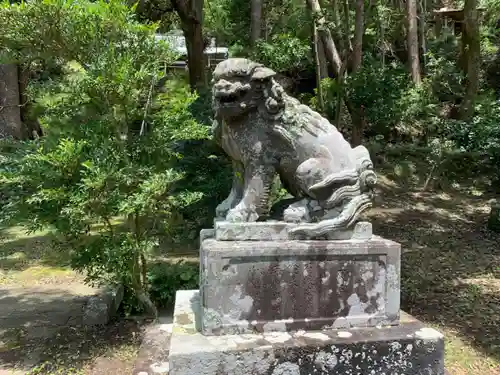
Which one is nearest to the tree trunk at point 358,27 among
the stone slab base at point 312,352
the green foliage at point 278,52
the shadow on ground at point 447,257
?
the green foliage at point 278,52

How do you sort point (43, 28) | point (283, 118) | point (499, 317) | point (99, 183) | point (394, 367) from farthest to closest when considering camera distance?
point (499, 317), point (43, 28), point (99, 183), point (283, 118), point (394, 367)

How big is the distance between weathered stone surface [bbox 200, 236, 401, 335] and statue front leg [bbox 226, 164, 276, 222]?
0.19m

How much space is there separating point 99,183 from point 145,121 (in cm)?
Answer: 113

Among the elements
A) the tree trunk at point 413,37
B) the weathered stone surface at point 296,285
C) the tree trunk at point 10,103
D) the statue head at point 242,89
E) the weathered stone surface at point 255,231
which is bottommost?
the weathered stone surface at point 296,285

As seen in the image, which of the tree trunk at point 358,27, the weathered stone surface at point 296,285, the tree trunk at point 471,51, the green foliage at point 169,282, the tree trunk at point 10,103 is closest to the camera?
the weathered stone surface at point 296,285

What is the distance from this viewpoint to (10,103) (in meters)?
12.7

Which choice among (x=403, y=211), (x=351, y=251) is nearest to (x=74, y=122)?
(x=351, y=251)

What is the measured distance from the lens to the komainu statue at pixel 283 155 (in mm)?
3137

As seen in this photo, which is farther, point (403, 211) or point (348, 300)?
point (403, 211)

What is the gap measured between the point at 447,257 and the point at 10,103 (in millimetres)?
11343

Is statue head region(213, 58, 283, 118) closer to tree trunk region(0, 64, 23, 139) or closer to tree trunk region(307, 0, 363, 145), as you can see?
tree trunk region(307, 0, 363, 145)

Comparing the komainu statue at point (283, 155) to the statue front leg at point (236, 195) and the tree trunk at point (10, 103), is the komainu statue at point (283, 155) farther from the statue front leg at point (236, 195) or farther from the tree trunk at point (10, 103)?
the tree trunk at point (10, 103)

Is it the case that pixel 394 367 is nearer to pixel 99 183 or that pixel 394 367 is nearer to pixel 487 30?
pixel 99 183

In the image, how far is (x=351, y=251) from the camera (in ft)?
10.1
